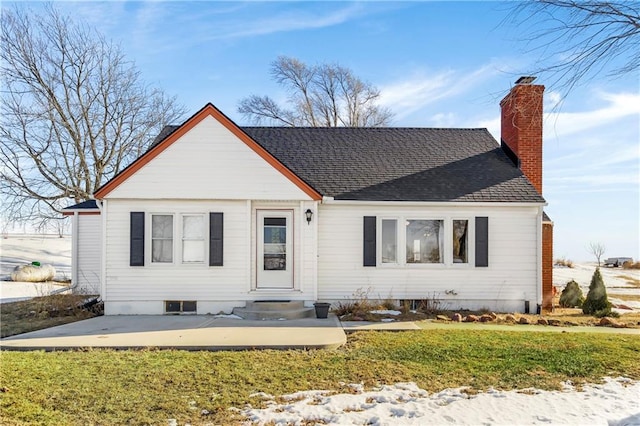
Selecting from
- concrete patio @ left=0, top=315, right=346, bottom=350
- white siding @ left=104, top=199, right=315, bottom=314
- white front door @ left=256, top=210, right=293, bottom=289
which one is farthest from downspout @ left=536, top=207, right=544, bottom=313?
white front door @ left=256, top=210, right=293, bottom=289

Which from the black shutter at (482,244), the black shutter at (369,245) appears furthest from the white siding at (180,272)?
the black shutter at (482,244)

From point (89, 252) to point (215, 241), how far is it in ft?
19.8

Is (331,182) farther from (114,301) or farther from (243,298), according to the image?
(114,301)

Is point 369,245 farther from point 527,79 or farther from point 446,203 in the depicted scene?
point 527,79

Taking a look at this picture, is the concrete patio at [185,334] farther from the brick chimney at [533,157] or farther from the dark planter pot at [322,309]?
the brick chimney at [533,157]

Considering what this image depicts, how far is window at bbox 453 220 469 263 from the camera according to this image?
40.1 feet

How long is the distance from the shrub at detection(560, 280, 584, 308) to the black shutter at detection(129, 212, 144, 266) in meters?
12.2

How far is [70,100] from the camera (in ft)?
72.9

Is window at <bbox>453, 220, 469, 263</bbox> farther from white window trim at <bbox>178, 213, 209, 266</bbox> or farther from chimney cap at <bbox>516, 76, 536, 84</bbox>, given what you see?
white window trim at <bbox>178, 213, 209, 266</bbox>

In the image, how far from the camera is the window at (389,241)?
1221cm

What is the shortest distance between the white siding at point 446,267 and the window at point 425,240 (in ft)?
0.64

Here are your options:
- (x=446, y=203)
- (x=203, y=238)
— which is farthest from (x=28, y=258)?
(x=446, y=203)

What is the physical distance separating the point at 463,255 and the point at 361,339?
194 inches

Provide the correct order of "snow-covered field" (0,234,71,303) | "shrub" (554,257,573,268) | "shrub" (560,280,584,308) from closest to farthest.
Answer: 1. "shrub" (560,280,584,308)
2. "snow-covered field" (0,234,71,303)
3. "shrub" (554,257,573,268)
